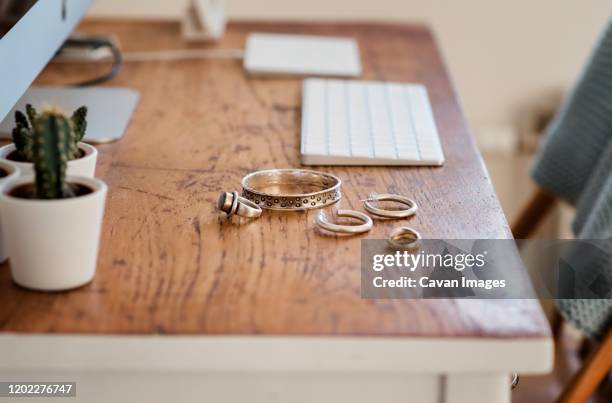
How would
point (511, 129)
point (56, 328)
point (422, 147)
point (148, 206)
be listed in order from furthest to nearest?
point (511, 129), point (422, 147), point (148, 206), point (56, 328)

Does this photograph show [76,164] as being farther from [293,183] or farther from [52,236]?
[293,183]

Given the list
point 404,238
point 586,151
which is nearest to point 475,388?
point 404,238

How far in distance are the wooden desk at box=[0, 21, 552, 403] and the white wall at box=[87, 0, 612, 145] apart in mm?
1102

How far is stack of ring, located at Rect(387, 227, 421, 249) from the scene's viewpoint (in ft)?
2.52

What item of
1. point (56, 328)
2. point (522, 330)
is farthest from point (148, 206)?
point (522, 330)

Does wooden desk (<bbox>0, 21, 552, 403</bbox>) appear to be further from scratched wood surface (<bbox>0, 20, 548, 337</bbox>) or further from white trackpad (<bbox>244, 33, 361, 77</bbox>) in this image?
white trackpad (<bbox>244, 33, 361, 77</bbox>)

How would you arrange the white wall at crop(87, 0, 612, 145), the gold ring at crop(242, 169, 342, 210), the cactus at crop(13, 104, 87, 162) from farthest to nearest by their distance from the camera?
the white wall at crop(87, 0, 612, 145)
the gold ring at crop(242, 169, 342, 210)
the cactus at crop(13, 104, 87, 162)

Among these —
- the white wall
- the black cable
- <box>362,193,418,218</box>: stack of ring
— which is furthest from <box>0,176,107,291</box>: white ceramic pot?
the white wall

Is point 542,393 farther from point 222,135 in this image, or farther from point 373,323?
point 373,323

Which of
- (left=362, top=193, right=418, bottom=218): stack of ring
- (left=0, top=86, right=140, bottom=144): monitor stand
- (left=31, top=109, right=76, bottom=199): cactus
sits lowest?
(left=0, top=86, right=140, bottom=144): monitor stand

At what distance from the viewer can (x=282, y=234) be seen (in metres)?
Result: 0.80

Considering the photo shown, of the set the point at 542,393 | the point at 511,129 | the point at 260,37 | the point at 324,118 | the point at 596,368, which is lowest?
the point at 542,393

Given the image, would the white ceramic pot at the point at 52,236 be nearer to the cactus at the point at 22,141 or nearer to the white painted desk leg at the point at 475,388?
the cactus at the point at 22,141

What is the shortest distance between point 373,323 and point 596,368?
1.84ft
